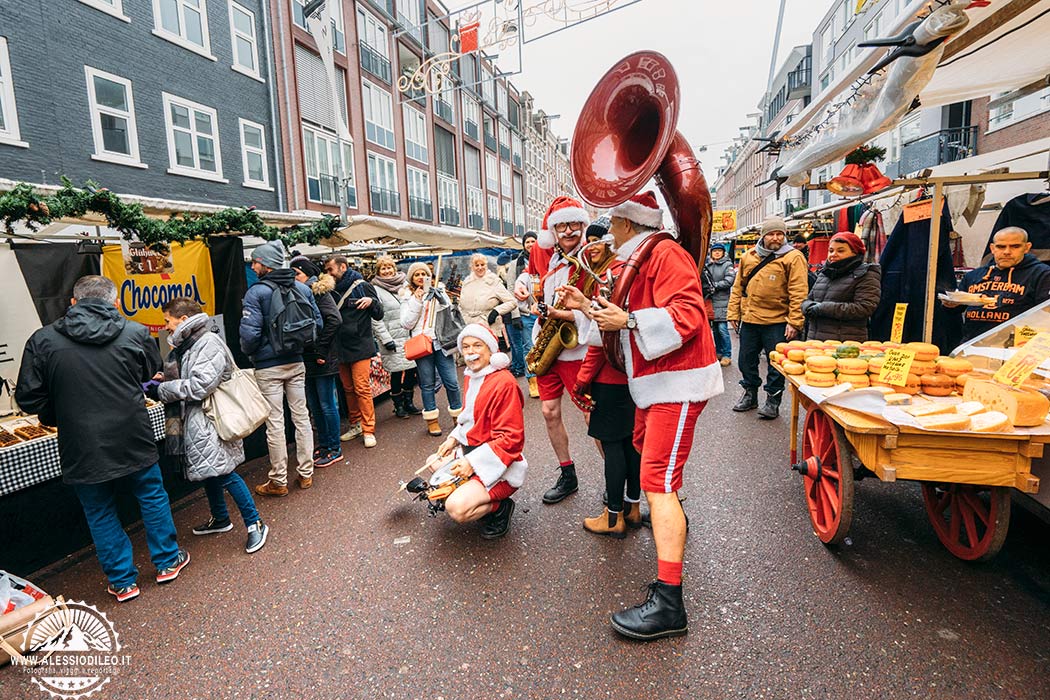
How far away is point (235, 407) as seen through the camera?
3432 millimetres

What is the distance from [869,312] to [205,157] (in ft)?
48.2

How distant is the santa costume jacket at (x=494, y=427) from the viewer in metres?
3.21

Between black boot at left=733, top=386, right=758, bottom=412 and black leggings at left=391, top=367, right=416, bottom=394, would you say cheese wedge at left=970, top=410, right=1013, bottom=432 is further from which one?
black leggings at left=391, top=367, right=416, bottom=394

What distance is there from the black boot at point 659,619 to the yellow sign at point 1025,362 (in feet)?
6.21

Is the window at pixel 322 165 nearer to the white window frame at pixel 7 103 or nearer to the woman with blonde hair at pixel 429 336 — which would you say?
the white window frame at pixel 7 103

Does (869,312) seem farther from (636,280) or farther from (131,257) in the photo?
(131,257)

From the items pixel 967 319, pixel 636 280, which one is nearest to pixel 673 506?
pixel 636 280

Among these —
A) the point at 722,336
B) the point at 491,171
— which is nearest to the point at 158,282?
the point at 722,336

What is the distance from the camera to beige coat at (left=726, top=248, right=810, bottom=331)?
517cm

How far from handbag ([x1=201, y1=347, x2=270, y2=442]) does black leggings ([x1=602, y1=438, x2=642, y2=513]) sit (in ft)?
7.42

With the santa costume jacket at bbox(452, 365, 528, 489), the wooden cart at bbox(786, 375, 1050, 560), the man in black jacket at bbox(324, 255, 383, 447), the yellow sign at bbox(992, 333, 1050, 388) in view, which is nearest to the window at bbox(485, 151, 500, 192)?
the man in black jacket at bbox(324, 255, 383, 447)

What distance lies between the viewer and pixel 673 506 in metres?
2.37

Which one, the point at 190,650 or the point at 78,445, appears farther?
the point at 78,445

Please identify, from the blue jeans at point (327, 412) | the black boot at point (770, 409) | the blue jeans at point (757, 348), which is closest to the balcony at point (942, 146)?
the blue jeans at point (757, 348)
